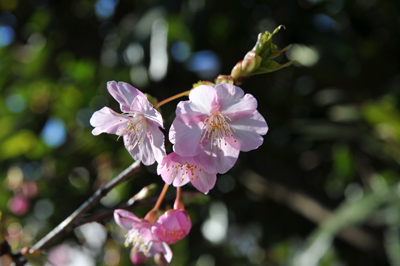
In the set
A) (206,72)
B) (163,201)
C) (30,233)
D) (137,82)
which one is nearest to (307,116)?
(206,72)

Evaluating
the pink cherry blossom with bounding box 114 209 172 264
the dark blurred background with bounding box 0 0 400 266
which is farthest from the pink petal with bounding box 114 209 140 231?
the dark blurred background with bounding box 0 0 400 266

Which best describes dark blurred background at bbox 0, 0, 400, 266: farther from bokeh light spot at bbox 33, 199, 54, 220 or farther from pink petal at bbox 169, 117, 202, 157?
pink petal at bbox 169, 117, 202, 157

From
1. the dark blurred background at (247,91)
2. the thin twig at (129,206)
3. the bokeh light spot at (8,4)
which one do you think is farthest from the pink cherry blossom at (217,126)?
the bokeh light spot at (8,4)

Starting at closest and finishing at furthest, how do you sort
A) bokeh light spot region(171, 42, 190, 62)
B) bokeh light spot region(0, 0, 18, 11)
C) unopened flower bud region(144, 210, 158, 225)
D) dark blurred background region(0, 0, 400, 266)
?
1. unopened flower bud region(144, 210, 158, 225)
2. dark blurred background region(0, 0, 400, 266)
3. bokeh light spot region(171, 42, 190, 62)
4. bokeh light spot region(0, 0, 18, 11)

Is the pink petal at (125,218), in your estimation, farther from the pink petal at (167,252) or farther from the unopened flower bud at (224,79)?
the unopened flower bud at (224,79)

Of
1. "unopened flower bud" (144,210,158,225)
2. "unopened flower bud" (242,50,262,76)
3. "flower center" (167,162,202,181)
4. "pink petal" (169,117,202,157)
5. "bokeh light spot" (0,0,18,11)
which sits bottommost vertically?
"bokeh light spot" (0,0,18,11)

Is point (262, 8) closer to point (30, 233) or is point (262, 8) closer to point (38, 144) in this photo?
point (38, 144)
